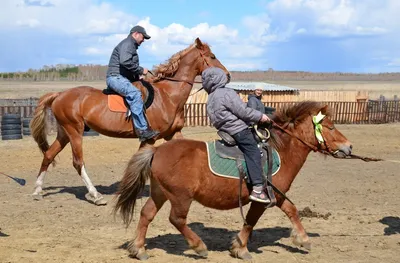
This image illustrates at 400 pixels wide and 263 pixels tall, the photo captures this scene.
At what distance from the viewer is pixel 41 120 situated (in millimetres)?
10484

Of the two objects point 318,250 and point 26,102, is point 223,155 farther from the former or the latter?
point 26,102

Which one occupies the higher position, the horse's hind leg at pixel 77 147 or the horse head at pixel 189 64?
the horse head at pixel 189 64

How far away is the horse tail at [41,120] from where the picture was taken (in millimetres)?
10289

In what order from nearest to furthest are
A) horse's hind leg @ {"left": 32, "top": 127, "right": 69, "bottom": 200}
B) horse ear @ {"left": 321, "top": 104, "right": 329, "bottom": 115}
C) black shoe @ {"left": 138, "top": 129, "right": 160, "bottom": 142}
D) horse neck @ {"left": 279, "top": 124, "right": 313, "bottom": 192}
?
horse neck @ {"left": 279, "top": 124, "right": 313, "bottom": 192} → horse ear @ {"left": 321, "top": 104, "right": 329, "bottom": 115} → black shoe @ {"left": 138, "top": 129, "right": 160, "bottom": 142} → horse's hind leg @ {"left": 32, "top": 127, "right": 69, "bottom": 200}

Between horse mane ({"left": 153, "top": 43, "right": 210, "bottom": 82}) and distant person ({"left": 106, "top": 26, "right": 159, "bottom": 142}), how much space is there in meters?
0.55

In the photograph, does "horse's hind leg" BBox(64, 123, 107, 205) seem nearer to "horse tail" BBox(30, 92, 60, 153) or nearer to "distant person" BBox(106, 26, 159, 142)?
"horse tail" BBox(30, 92, 60, 153)

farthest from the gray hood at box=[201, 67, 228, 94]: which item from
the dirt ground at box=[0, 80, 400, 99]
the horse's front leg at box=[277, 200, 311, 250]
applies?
the dirt ground at box=[0, 80, 400, 99]

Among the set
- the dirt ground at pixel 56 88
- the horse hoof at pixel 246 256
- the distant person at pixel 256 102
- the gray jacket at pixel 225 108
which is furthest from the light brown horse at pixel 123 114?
the dirt ground at pixel 56 88

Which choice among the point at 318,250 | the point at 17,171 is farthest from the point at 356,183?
the point at 17,171

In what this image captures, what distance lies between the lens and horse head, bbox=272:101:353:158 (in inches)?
260

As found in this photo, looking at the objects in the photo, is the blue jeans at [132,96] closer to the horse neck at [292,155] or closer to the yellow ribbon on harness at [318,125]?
the horse neck at [292,155]

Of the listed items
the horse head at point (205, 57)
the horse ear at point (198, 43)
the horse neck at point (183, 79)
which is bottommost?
the horse neck at point (183, 79)

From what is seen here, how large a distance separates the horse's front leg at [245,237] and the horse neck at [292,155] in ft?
1.24

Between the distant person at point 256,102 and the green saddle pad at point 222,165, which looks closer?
the green saddle pad at point 222,165
